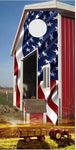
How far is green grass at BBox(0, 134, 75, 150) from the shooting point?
366 cm

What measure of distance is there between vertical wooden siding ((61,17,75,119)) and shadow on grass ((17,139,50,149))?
0.71 metres

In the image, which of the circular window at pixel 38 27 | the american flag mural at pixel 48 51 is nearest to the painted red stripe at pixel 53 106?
the american flag mural at pixel 48 51

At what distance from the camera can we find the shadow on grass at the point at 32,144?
3.66m

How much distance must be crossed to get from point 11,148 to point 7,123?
768 millimetres

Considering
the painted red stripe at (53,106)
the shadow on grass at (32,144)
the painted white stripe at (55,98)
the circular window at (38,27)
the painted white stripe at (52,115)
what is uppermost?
the circular window at (38,27)

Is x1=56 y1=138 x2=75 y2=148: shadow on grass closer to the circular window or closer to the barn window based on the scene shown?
the barn window

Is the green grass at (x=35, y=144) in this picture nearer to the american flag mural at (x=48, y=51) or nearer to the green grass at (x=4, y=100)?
the american flag mural at (x=48, y=51)

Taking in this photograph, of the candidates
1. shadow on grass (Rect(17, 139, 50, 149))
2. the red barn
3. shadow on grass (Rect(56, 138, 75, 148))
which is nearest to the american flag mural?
the red barn

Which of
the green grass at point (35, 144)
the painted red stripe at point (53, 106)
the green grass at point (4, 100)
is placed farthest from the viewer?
the green grass at point (4, 100)

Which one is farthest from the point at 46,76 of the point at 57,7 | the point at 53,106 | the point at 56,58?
the point at 57,7

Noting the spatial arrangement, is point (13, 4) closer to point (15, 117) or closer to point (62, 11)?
point (62, 11)

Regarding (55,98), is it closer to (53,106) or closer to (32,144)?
(53,106)

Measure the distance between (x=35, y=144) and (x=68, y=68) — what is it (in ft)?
5.13

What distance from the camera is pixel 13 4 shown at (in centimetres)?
408
